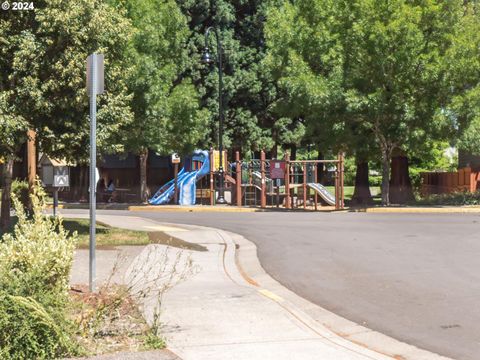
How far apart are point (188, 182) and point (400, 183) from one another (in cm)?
1121

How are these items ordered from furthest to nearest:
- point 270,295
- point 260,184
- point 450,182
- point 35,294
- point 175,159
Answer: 1. point 450,182
2. point 175,159
3. point 260,184
4. point 270,295
5. point 35,294

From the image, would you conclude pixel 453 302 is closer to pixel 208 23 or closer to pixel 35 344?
pixel 35 344

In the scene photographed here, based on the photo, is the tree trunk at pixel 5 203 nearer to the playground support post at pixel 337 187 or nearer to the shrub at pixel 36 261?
the shrub at pixel 36 261

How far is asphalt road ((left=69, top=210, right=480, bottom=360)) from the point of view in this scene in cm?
723

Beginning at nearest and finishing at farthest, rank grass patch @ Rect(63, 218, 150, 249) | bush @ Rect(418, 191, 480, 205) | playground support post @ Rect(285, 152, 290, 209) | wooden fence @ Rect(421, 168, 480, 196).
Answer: grass patch @ Rect(63, 218, 150, 249)
bush @ Rect(418, 191, 480, 205)
playground support post @ Rect(285, 152, 290, 209)
wooden fence @ Rect(421, 168, 480, 196)

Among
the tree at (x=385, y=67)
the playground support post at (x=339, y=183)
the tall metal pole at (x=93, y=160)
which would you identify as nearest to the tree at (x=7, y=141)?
the tall metal pole at (x=93, y=160)

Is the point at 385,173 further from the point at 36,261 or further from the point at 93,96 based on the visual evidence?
the point at 36,261

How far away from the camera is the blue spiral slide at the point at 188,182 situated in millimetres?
34375

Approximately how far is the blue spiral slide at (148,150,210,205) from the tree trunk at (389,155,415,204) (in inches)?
402

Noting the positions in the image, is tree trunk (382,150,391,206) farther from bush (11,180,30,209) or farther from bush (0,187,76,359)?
bush (0,187,76,359)

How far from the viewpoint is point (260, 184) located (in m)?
31.8

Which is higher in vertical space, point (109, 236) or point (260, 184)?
point (260, 184)

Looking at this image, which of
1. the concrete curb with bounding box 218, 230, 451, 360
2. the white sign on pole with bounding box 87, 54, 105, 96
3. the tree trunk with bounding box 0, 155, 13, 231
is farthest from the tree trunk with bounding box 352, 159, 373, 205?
the white sign on pole with bounding box 87, 54, 105, 96

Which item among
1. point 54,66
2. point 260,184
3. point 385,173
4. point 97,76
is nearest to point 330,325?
point 97,76
